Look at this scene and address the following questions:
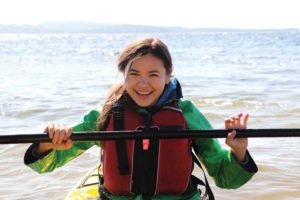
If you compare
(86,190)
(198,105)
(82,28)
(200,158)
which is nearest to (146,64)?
(200,158)

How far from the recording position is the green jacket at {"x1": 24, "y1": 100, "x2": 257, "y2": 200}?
2.80 metres

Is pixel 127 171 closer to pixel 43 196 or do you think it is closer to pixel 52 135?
pixel 52 135

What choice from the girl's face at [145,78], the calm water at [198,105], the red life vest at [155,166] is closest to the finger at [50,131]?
the red life vest at [155,166]

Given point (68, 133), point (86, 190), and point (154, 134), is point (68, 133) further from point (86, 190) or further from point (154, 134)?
point (86, 190)

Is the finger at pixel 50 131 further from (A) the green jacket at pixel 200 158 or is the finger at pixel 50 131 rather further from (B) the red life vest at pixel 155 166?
(B) the red life vest at pixel 155 166

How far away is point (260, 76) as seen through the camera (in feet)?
51.1

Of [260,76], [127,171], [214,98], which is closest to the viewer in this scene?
[127,171]

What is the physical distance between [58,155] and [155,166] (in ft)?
1.66

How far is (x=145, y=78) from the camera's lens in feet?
9.39

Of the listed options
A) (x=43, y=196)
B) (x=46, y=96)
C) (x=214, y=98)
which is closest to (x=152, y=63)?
(x=43, y=196)

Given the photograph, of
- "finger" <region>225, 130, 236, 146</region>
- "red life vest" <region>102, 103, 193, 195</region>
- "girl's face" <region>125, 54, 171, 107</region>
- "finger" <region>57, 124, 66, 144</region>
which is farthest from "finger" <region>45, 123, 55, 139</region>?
"finger" <region>225, 130, 236, 146</region>

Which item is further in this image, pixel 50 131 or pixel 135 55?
pixel 135 55

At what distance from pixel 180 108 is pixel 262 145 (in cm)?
340

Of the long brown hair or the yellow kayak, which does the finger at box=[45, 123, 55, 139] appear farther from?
the yellow kayak
